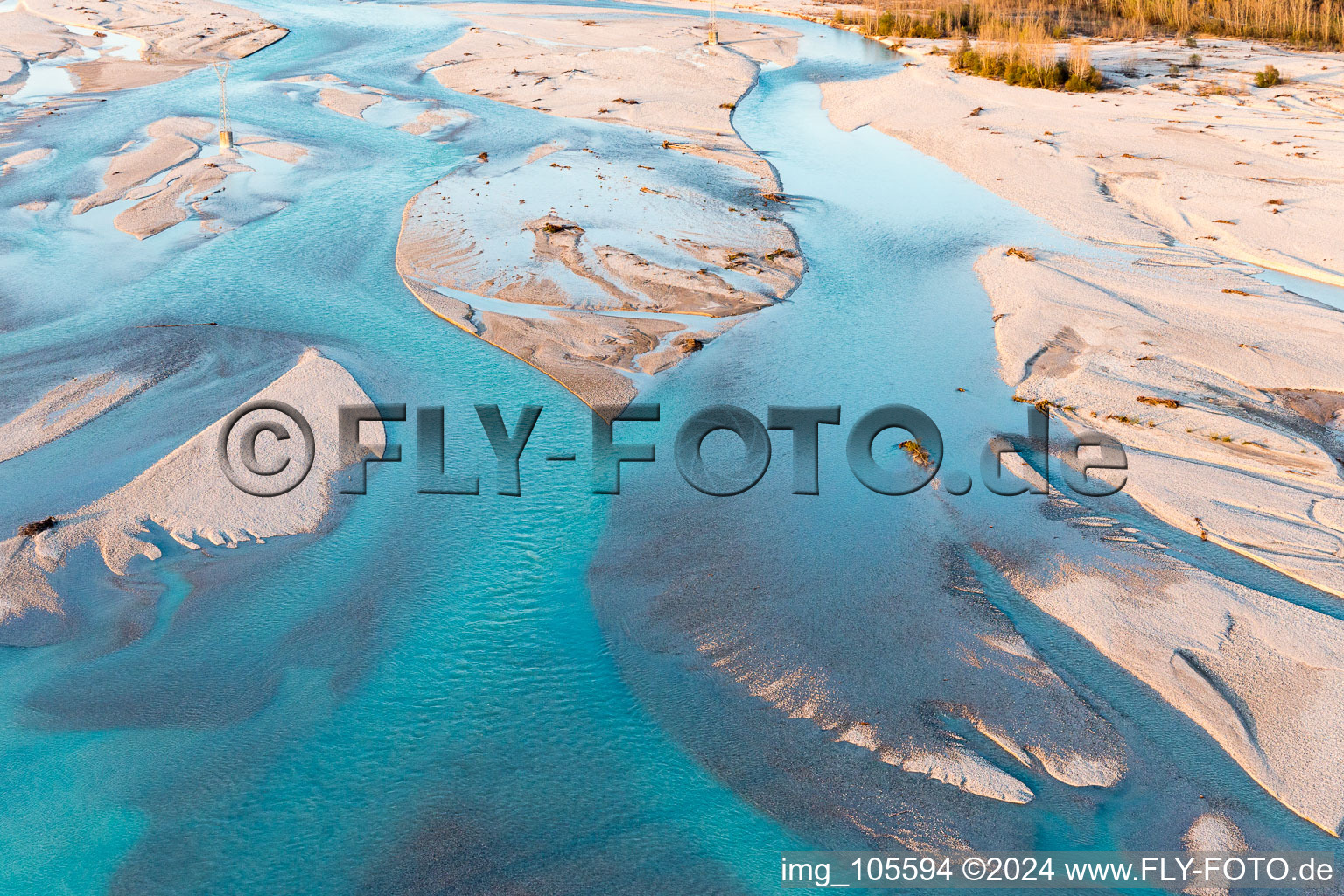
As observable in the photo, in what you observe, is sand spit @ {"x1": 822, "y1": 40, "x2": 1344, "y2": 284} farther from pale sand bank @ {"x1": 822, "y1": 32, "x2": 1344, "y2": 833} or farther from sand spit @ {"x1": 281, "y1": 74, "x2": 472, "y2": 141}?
sand spit @ {"x1": 281, "y1": 74, "x2": 472, "y2": 141}

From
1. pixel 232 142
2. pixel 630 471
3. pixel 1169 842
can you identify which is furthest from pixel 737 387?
pixel 232 142

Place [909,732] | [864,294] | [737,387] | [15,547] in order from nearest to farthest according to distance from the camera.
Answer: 1. [909,732]
2. [15,547]
3. [737,387]
4. [864,294]

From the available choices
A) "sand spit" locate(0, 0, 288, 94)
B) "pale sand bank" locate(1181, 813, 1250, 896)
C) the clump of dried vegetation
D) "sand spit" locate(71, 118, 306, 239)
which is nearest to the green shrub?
the clump of dried vegetation

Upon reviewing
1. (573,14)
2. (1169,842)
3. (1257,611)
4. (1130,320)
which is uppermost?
(573,14)

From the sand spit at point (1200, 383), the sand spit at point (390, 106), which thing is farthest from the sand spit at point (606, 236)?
the sand spit at point (1200, 383)

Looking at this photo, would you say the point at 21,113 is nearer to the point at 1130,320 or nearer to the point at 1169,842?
the point at 1130,320

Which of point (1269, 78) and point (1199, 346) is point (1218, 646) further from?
point (1269, 78)
